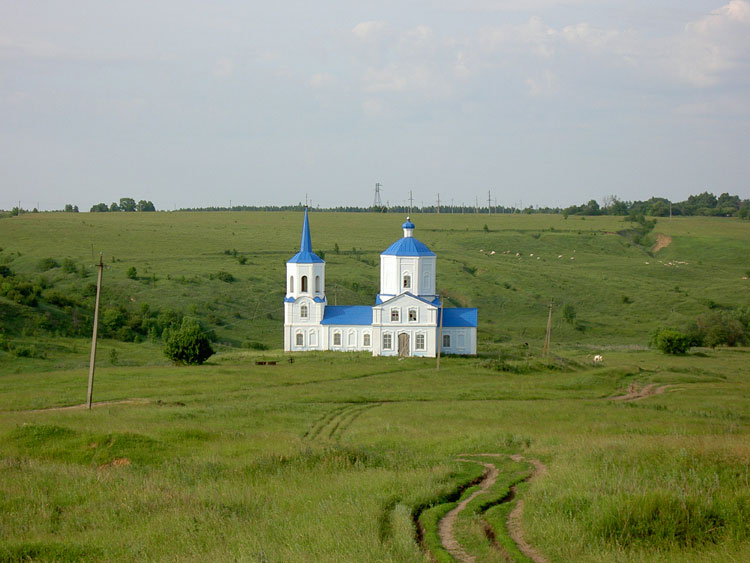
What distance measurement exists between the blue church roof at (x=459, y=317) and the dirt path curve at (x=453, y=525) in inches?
1563

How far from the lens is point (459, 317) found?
189 feet

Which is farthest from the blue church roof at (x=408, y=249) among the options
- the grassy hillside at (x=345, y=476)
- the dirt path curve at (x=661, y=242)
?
the dirt path curve at (x=661, y=242)

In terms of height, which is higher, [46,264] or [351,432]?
[46,264]

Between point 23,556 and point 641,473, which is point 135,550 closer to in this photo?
point 23,556

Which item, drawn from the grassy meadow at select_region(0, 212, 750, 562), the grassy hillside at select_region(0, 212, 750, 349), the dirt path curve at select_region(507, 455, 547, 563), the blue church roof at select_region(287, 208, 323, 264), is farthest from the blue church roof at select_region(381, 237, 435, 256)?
the dirt path curve at select_region(507, 455, 547, 563)

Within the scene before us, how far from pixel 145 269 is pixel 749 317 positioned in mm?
59472

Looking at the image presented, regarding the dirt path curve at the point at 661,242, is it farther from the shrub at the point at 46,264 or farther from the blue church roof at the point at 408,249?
the shrub at the point at 46,264

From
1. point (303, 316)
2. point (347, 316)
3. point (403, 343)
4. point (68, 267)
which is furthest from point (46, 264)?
point (403, 343)

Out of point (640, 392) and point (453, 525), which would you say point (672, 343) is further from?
point (453, 525)

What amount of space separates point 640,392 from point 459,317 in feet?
58.4

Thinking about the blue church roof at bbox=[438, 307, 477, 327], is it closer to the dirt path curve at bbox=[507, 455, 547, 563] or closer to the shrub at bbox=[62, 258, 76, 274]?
the dirt path curve at bbox=[507, 455, 547, 563]

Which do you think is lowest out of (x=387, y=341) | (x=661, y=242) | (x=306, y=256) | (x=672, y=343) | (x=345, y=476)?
(x=345, y=476)

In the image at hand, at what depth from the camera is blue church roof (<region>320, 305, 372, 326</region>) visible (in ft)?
194

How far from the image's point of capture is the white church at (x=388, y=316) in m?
56.4
